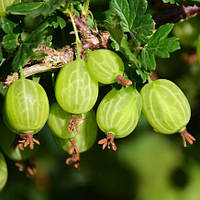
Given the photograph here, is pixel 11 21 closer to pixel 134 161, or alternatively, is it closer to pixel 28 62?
pixel 28 62

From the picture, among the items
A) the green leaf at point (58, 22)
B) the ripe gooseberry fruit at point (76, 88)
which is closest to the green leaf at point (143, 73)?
the ripe gooseberry fruit at point (76, 88)

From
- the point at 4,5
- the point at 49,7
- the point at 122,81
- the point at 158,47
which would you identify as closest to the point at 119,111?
the point at 122,81

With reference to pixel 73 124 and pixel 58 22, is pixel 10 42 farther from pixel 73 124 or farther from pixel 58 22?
pixel 73 124

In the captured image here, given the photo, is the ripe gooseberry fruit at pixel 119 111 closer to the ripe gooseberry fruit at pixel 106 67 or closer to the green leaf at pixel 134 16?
the ripe gooseberry fruit at pixel 106 67

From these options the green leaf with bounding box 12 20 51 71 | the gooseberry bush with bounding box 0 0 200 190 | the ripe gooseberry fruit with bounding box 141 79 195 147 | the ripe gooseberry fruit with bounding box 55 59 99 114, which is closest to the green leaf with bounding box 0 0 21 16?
the gooseberry bush with bounding box 0 0 200 190

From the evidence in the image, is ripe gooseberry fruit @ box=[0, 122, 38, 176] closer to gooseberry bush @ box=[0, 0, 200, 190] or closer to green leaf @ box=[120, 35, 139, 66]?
gooseberry bush @ box=[0, 0, 200, 190]

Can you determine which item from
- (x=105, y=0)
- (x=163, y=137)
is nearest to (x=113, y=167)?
(x=163, y=137)
